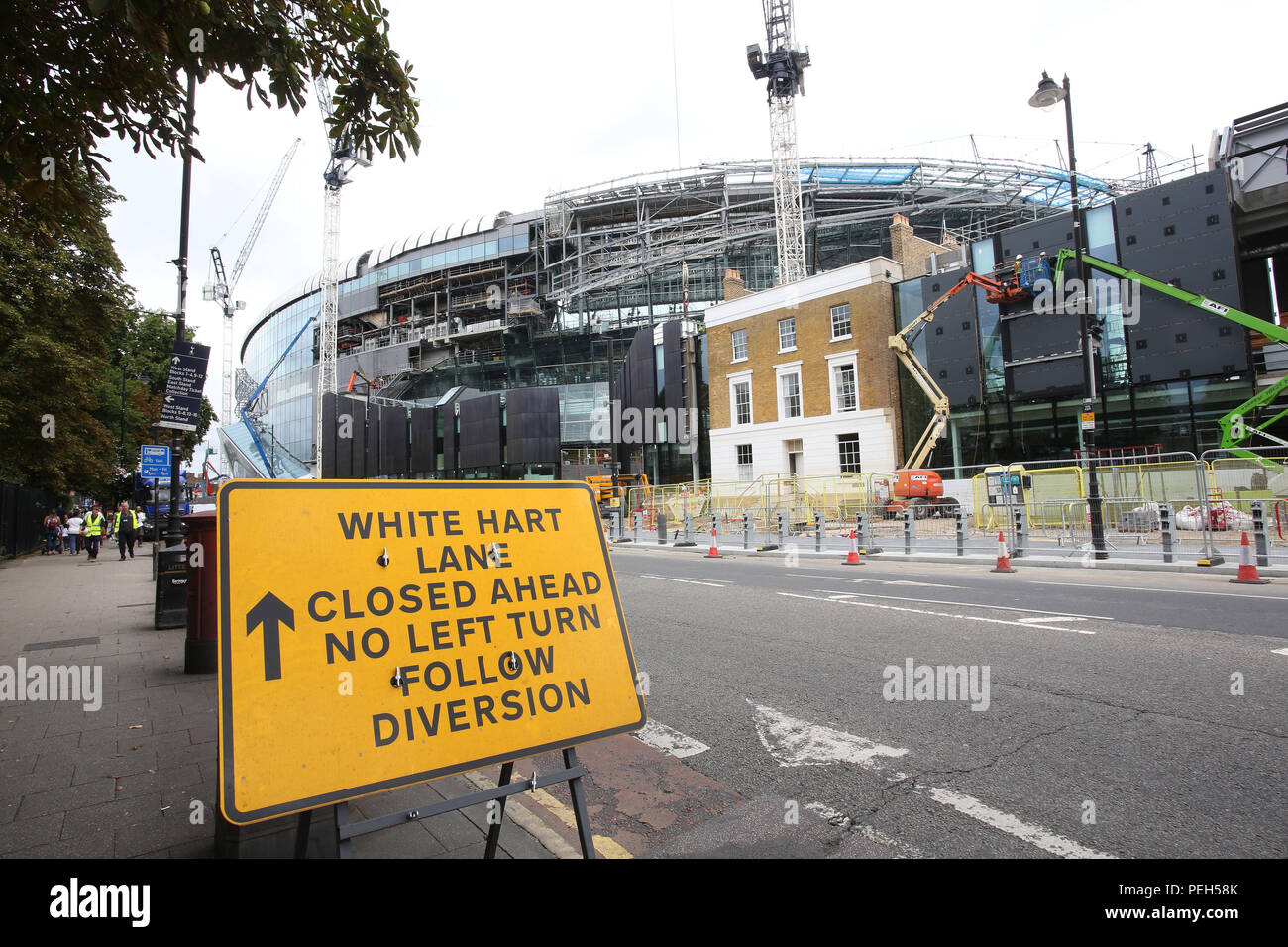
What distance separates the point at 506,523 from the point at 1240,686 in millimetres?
5518

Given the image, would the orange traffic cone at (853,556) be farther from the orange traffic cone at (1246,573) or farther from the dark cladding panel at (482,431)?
the dark cladding panel at (482,431)

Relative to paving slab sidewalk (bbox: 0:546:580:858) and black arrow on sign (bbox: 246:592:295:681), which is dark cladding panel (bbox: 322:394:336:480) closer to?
paving slab sidewalk (bbox: 0:546:580:858)

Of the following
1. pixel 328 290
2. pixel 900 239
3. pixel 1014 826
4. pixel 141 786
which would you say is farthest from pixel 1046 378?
pixel 328 290

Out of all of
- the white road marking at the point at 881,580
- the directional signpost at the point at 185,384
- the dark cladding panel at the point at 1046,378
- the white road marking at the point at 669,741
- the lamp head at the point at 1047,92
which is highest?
the lamp head at the point at 1047,92

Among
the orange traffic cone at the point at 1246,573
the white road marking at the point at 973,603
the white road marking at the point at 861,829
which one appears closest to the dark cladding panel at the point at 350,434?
the white road marking at the point at 973,603

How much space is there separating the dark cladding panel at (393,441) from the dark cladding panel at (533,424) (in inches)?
579

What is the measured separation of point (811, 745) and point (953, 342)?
2855cm

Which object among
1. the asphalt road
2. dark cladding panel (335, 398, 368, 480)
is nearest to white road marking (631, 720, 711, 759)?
the asphalt road

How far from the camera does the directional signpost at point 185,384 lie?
10.6 m

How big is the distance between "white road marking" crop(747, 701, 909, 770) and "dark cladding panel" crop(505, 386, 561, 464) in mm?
44362

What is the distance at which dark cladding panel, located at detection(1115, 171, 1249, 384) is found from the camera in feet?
74.9

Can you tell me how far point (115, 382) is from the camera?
3894 centimetres

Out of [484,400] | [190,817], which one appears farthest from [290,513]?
[484,400]

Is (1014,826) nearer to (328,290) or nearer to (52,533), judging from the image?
(52,533)
